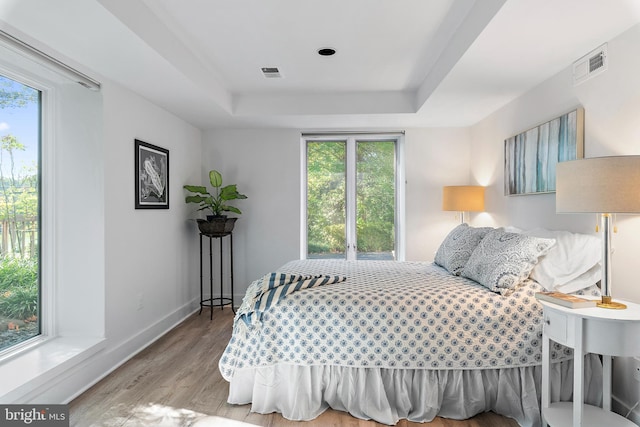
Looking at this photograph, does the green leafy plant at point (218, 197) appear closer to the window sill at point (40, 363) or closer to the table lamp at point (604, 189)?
the window sill at point (40, 363)

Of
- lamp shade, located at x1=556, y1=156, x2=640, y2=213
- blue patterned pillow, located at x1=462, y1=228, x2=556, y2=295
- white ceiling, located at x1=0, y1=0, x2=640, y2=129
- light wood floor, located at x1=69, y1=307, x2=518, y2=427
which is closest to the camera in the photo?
lamp shade, located at x1=556, y1=156, x2=640, y2=213

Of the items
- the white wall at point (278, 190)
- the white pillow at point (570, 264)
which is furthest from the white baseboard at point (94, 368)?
the white pillow at point (570, 264)

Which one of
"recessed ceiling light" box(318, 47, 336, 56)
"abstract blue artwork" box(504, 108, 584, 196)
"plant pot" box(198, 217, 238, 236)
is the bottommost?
"plant pot" box(198, 217, 238, 236)

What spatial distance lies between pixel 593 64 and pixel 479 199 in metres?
1.83

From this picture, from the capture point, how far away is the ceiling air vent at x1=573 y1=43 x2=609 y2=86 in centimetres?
219

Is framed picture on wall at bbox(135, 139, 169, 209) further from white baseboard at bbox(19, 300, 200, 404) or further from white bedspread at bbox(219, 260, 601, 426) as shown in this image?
white bedspread at bbox(219, 260, 601, 426)

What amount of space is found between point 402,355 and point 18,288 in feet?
8.19

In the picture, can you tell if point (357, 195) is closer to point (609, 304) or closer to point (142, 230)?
point (142, 230)

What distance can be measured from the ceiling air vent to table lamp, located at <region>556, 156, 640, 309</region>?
85 centimetres

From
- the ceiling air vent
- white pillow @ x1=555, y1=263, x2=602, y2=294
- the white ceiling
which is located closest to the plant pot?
the white ceiling

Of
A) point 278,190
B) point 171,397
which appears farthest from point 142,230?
point 278,190

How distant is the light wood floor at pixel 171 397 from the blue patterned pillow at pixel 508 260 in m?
0.77

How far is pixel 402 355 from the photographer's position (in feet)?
6.97

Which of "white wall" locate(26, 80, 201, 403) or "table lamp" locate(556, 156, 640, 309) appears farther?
"white wall" locate(26, 80, 201, 403)
